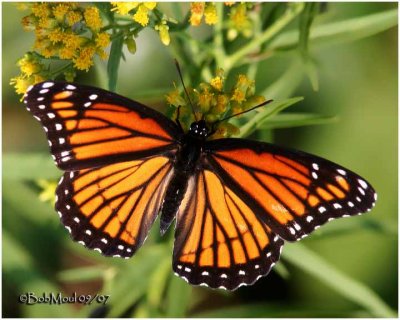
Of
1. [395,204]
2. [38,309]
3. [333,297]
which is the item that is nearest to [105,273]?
[38,309]

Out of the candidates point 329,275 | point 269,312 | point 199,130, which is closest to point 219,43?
point 199,130

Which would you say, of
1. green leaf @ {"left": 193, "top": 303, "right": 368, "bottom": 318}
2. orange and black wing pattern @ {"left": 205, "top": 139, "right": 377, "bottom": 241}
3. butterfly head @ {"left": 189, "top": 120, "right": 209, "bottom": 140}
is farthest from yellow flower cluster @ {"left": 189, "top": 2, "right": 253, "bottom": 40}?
green leaf @ {"left": 193, "top": 303, "right": 368, "bottom": 318}

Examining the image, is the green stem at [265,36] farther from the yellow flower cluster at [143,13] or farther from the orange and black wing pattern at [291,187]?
the orange and black wing pattern at [291,187]

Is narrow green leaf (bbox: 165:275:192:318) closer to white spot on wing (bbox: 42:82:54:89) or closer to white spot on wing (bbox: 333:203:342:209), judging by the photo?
white spot on wing (bbox: 333:203:342:209)

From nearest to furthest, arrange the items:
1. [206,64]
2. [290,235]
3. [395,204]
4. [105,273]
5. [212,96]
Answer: [290,235], [212,96], [206,64], [105,273], [395,204]

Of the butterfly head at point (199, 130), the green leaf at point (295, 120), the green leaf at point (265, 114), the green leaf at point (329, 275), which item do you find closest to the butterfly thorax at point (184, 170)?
the butterfly head at point (199, 130)

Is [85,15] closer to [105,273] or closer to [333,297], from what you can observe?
[105,273]

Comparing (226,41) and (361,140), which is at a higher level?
(226,41)
